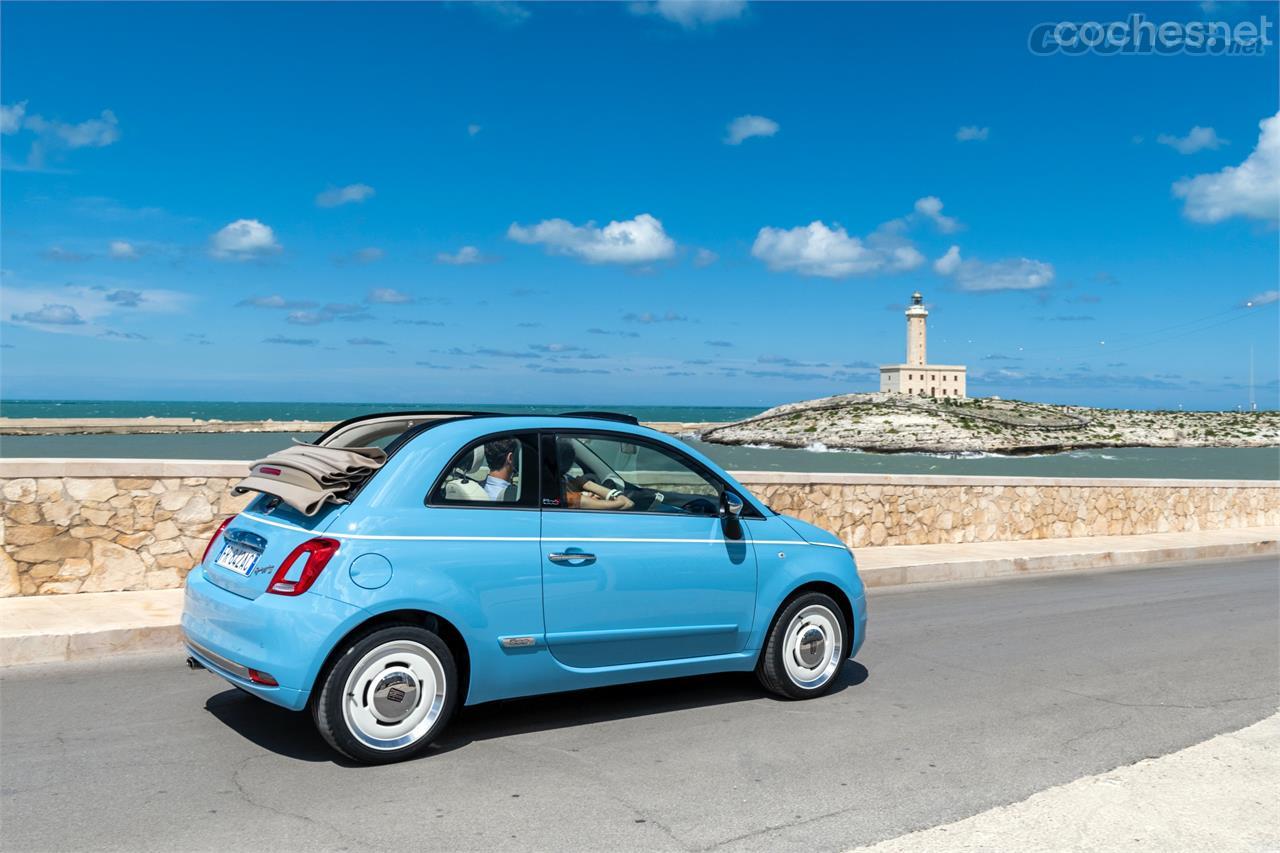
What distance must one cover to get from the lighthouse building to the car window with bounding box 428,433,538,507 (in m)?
138

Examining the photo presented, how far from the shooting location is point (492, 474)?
575 cm

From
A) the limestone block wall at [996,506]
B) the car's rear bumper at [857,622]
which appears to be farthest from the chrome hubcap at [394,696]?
the limestone block wall at [996,506]

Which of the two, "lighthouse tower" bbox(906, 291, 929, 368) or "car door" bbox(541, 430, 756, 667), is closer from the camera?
"car door" bbox(541, 430, 756, 667)

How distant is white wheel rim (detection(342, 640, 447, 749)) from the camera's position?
5.15m

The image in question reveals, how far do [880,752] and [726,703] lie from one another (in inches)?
47.6

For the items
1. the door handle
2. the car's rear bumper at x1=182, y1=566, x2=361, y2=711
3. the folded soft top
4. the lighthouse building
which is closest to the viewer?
the car's rear bumper at x1=182, y1=566, x2=361, y2=711

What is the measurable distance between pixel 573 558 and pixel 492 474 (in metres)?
0.61

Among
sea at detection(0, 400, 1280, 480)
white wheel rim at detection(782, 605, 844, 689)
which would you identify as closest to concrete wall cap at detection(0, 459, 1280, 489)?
white wheel rim at detection(782, 605, 844, 689)

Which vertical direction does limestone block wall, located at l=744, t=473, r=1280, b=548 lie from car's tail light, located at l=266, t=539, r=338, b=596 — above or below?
below

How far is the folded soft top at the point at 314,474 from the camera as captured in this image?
17.6 feet

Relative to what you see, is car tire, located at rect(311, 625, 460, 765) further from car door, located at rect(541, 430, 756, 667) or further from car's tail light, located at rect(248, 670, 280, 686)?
car door, located at rect(541, 430, 756, 667)

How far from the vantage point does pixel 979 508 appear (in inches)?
650

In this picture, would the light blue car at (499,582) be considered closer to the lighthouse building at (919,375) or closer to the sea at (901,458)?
the sea at (901,458)

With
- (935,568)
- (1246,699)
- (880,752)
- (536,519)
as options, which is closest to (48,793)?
(536,519)
